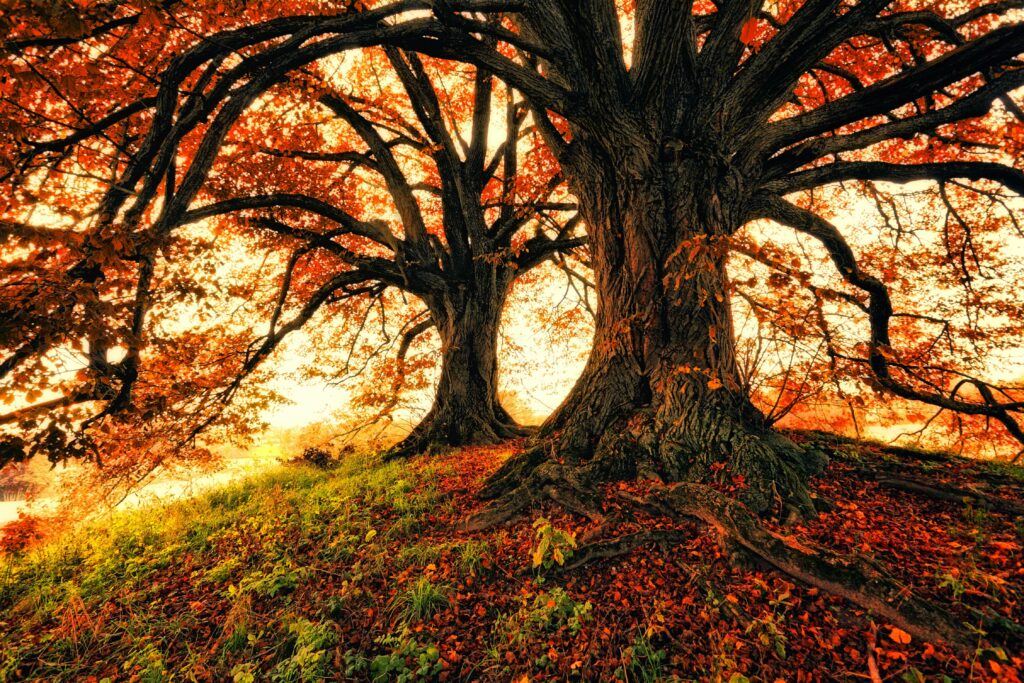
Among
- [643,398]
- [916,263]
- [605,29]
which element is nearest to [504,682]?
[643,398]

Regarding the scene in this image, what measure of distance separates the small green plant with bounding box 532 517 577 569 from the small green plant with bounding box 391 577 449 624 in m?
0.76

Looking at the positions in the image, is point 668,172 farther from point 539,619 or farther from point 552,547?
point 539,619

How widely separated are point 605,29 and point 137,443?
739 centimetres

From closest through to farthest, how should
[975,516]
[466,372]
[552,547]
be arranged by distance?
[975,516], [552,547], [466,372]

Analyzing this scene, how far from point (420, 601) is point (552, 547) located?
1061 mm

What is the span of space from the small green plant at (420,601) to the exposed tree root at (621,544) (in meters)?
0.95

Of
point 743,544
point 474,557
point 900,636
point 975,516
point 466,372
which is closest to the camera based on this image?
point 900,636

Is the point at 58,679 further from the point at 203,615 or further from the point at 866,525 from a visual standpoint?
the point at 866,525

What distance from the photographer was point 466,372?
27.9 ft

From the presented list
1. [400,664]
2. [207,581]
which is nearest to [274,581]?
[207,581]

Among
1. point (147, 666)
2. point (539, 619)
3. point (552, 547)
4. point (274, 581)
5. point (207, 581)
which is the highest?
point (552, 547)

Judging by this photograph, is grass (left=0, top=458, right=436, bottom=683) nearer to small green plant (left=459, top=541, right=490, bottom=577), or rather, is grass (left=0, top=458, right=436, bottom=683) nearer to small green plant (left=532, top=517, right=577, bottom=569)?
small green plant (left=459, top=541, right=490, bottom=577)

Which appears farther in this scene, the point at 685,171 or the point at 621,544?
the point at 685,171

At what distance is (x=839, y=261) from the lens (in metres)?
5.09
